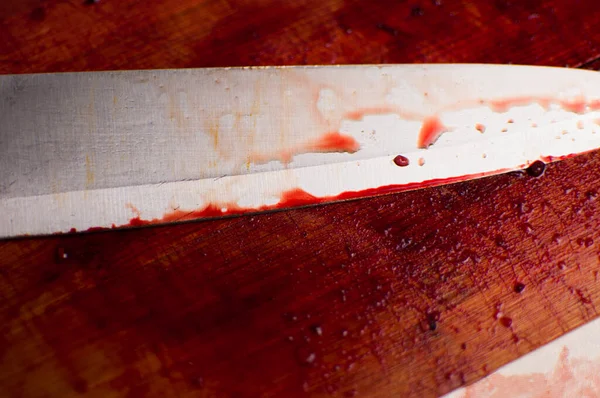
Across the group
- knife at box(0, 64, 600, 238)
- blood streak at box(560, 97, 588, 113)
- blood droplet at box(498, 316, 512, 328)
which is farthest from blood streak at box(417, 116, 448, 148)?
blood droplet at box(498, 316, 512, 328)

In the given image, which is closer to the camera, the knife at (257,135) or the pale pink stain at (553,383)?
the knife at (257,135)

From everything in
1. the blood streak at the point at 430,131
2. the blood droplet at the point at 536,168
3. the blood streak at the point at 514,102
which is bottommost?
the blood droplet at the point at 536,168

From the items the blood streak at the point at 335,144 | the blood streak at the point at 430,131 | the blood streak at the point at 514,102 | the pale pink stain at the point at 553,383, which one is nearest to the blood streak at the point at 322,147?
the blood streak at the point at 335,144

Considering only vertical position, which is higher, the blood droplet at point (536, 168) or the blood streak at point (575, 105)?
the blood streak at point (575, 105)

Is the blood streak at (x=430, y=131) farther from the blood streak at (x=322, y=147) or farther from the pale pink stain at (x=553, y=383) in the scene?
the pale pink stain at (x=553, y=383)

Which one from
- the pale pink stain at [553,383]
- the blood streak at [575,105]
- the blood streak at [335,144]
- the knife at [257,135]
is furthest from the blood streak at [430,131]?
the pale pink stain at [553,383]

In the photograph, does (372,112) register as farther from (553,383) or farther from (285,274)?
(553,383)
